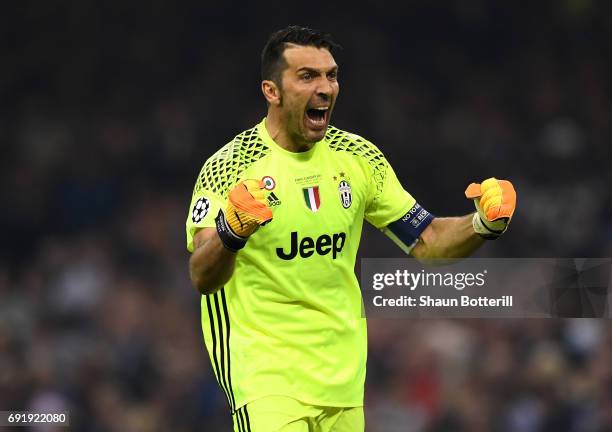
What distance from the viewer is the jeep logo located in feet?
16.1

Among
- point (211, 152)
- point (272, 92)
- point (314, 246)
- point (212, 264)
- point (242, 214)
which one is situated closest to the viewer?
point (242, 214)

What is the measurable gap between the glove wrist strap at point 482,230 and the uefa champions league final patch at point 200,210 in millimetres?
1085

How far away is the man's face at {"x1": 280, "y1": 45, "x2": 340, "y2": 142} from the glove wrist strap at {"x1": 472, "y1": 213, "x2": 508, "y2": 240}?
2.33 feet

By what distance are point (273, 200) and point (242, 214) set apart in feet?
1.67

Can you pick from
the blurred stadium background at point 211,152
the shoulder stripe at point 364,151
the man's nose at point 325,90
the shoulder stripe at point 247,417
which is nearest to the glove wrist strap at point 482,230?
the shoulder stripe at point 364,151

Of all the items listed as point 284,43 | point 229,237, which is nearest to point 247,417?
point 229,237

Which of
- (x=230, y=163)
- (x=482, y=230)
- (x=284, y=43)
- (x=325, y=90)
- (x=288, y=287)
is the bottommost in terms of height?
(x=288, y=287)

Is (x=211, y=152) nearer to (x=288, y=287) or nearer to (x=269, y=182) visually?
(x=269, y=182)

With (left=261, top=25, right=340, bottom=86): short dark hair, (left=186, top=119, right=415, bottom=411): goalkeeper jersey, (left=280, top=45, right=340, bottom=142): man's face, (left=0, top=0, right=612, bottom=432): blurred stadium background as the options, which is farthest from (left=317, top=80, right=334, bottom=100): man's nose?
(left=0, top=0, right=612, bottom=432): blurred stadium background

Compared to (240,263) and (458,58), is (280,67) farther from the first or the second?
(458,58)

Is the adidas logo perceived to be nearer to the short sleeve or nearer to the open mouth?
the short sleeve

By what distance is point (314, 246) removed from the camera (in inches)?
196

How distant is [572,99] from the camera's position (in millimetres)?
12258

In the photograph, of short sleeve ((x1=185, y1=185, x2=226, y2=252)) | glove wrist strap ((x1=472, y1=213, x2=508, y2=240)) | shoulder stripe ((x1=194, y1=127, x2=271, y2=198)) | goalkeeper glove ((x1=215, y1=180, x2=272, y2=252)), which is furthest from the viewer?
glove wrist strap ((x1=472, y1=213, x2=508, y2=240))
